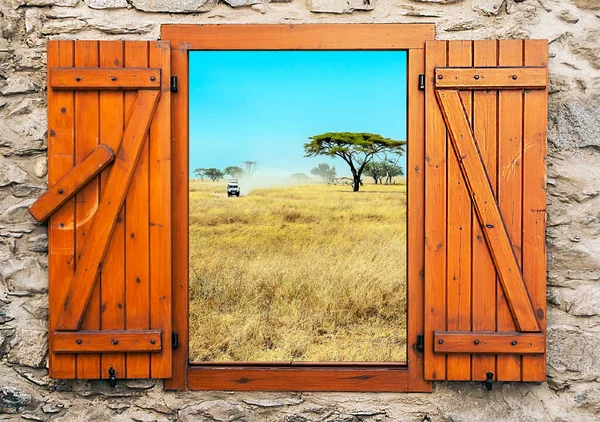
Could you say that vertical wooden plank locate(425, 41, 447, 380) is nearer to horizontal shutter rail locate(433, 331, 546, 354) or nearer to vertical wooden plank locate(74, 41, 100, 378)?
horizontal shutter rail locate(433, 331, 546, 354)

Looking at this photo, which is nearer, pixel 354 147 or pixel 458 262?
pixel 458 262

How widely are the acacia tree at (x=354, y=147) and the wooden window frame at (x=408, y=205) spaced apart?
9.38m

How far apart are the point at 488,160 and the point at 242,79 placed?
36.4 ft

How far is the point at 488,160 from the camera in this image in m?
2.32

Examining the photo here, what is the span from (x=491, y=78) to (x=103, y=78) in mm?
1581

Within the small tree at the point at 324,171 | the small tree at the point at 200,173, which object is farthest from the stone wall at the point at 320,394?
the small tree at the point at 324,171

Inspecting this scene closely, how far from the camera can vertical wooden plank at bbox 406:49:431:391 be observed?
236 centimetres

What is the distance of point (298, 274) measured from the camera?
1005cm

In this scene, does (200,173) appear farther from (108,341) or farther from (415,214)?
(415,214)

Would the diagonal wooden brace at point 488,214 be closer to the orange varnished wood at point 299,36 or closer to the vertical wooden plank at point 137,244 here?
the orange varnished wood at point 299,36

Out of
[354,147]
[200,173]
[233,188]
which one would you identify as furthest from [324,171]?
[200,173]

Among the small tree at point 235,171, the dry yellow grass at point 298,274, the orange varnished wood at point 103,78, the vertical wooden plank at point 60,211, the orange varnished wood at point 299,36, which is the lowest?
the dry yellow grass at point 298,274

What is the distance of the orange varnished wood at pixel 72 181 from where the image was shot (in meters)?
2.27

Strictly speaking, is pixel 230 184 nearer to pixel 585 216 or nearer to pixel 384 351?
pixel 384 351
